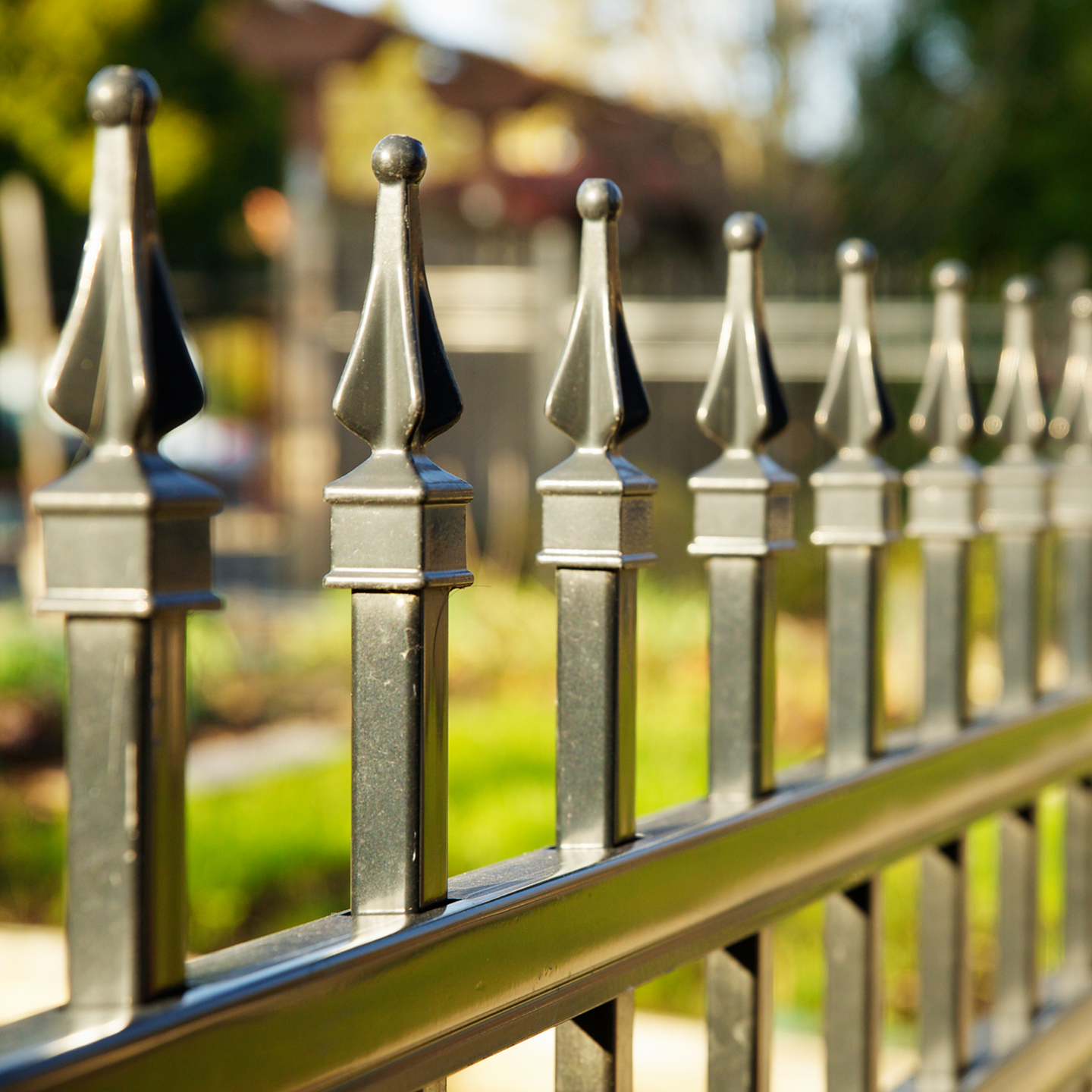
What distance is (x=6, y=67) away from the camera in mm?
12242

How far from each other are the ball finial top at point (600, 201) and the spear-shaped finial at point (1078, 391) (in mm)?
1203

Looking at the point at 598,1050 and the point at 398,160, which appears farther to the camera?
the point at 598,1050

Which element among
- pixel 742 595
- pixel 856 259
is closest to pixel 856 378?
pixel 856 259

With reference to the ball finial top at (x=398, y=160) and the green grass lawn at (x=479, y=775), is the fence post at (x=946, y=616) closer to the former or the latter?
the green grass lawn at (x=479, y=775)

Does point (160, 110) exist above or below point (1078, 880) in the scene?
above

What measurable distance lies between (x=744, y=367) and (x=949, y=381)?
1.77 ft

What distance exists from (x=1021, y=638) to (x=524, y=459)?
598 centimetres

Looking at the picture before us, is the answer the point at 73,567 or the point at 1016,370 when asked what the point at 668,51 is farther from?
the point at 73,567

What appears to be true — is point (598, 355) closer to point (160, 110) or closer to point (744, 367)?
point (744, 367)

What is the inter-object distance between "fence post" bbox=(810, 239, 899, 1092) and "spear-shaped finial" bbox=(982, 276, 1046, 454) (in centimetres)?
45

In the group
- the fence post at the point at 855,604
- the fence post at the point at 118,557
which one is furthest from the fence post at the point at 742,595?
the fence post at the point at 118,557

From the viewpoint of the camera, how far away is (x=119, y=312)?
61 cm

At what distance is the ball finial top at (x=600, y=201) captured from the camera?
94 cm

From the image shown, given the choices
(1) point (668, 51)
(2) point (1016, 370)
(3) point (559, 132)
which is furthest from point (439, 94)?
(2) point (1016, 370)
